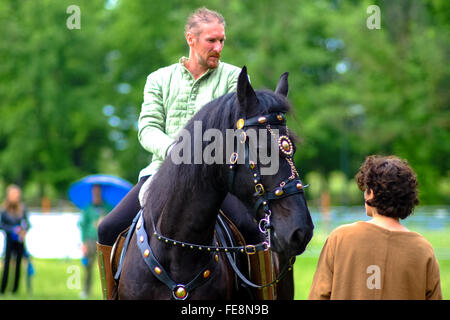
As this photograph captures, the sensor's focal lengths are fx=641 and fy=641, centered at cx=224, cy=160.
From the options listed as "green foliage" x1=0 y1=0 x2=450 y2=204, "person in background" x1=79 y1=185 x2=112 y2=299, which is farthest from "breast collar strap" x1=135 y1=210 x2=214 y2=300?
"green foliage" x1=0 y1=0 x2=450 y2=204

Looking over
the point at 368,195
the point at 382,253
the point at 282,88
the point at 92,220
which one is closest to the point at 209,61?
the point at 282,88

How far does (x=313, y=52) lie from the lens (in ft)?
111

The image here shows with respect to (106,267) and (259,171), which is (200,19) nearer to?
(259,171)

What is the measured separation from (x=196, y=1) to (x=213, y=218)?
108 ft

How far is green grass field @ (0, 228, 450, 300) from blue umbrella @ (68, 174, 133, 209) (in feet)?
5.84

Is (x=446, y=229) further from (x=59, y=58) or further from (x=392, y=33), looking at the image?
(x=59, y=58)

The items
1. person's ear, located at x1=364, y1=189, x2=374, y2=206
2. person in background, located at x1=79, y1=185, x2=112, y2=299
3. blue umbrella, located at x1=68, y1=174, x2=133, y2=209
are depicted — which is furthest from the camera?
blue umbrella, located at x1=68, y1=174, x2=133, y2=209

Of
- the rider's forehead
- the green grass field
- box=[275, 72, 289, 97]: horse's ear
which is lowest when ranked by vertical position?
the green grass field

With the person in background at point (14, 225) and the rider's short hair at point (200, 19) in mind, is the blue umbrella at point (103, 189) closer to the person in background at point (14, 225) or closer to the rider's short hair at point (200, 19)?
the person in background at point (14, 225)

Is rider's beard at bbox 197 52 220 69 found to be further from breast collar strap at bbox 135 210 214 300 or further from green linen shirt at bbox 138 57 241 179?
breast collar strap at bbox 135 210 214 300

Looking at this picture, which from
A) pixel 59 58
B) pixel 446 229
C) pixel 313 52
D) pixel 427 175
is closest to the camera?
pixel 446 229

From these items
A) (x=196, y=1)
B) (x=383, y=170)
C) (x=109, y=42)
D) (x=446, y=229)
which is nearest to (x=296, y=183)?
(x=383, y=170)

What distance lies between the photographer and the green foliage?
3278cm

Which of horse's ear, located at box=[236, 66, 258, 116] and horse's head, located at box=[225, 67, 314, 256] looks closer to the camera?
horse's head, located at box=[225, 67, 314, 256]
